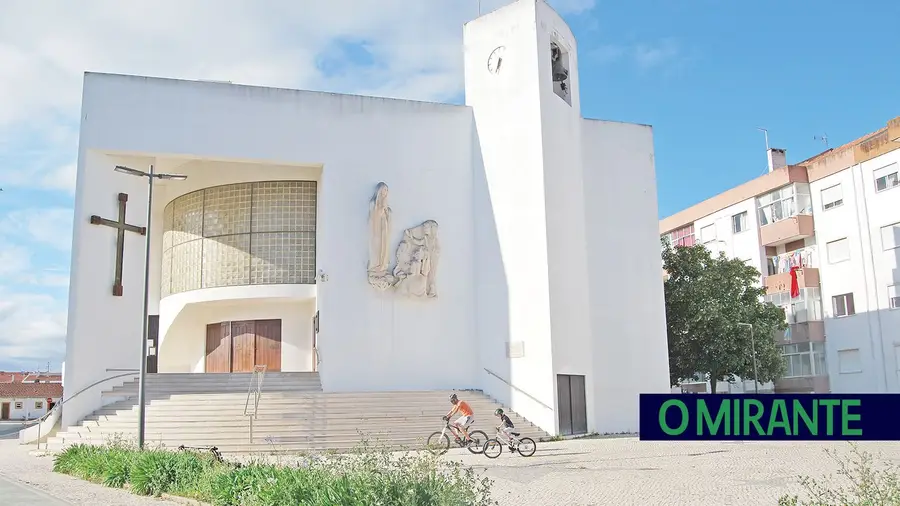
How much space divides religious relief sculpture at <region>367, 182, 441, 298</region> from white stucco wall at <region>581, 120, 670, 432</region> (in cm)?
487

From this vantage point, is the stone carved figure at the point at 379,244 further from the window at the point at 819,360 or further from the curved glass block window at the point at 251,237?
the window at the point at 819,360

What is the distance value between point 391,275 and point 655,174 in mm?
9426

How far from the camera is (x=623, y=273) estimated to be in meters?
25.5

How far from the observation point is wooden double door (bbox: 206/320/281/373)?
25.6 metres

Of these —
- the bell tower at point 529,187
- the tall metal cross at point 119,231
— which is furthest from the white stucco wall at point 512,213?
the tall metal cross at point 119,231

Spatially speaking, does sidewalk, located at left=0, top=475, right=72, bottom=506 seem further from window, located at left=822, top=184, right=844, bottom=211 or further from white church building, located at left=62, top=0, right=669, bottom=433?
window, located at left=822, top=184, right=844, bottom=211

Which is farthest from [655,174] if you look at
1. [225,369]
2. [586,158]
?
[225,369]

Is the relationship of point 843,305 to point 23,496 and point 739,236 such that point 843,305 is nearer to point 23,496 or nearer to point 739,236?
point 739,236

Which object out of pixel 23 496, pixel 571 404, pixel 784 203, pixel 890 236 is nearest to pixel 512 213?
pixel 571 404

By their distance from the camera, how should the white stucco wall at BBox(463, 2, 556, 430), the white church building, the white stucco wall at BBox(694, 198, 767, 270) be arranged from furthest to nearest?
the white stucco wall at BBox(694, 198, 767, 270), the white stucco wall at BBox(463, 2, 556, 430), the white church building

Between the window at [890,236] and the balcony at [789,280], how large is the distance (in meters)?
3.66

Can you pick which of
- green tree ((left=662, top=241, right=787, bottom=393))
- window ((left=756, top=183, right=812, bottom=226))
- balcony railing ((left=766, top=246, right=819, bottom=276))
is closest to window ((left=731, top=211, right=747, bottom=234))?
window ((left=756, top=183, right=812, bottom=226))

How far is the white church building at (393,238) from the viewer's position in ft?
73.7

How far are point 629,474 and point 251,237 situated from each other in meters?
15.0
